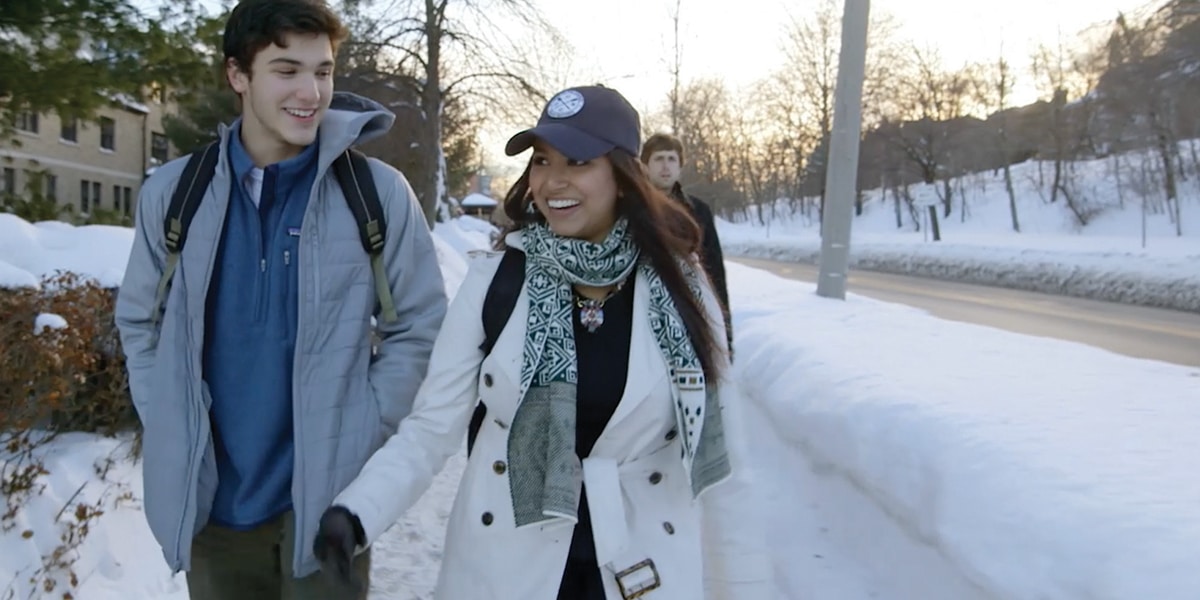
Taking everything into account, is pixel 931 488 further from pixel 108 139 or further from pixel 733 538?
pixel 108 139

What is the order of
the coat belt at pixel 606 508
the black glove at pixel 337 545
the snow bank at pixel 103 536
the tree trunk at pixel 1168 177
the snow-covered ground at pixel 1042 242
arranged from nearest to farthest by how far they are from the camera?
1. the black glove at pixel 337 545
2. the coat belt at pixel 606 508
3. the snow bank at pixel 103 536
4. the snow-covered ground at pixel 1042 242
5. the tree trunk at pixel 1168 177

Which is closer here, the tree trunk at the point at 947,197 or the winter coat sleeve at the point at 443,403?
the winter coat sleeve at the point at 443,403

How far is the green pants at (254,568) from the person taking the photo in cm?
212

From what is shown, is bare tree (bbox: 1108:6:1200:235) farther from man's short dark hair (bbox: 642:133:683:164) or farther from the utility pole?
man's short dark hair (bbox: 642:133:683:164)

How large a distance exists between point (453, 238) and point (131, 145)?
20.3 metres

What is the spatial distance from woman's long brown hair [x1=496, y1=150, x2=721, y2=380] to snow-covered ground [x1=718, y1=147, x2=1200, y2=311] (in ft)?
56.9

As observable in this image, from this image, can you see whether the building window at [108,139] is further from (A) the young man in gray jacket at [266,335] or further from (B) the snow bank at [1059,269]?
(A) the young man in gray jacket at [266,335]

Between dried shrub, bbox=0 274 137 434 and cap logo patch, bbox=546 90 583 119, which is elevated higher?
cap logo patch, bbox=546 90 583 119

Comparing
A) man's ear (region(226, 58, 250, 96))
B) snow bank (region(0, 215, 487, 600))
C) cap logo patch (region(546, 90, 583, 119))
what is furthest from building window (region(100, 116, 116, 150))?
cap logo patch (region(546, 90, 583, 119))

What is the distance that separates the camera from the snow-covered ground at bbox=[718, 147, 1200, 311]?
19250 millimetres

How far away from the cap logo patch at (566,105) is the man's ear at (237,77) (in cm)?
72

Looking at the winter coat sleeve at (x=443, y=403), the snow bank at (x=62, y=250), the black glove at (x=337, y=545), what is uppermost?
the snow bank at (x=62, y=250)

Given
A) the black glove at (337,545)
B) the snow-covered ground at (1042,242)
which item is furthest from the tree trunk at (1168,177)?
the black glove at (337,545)

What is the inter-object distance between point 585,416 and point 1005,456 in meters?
2.50
